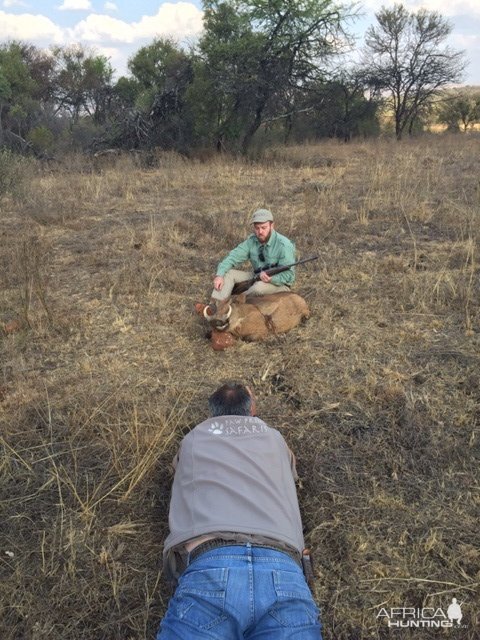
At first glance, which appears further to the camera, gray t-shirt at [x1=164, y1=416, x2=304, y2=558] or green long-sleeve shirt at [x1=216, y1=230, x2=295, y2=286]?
green long-sleeve shirt at [x1=216, y1=230, x2=295, y2=286]

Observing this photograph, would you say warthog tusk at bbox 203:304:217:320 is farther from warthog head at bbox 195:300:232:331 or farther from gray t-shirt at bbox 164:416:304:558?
gray t-shirt at bbox 164:416:304:558

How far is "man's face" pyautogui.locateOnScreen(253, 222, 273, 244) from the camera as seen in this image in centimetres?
459

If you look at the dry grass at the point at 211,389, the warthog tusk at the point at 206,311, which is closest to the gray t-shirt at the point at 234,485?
the dry grass at the point at 211,389

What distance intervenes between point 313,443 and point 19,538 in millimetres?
1642

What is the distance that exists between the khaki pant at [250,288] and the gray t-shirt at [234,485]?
7.54ft

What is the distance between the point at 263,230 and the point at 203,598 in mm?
3315

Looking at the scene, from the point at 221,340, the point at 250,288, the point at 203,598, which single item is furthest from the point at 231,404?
the point at 250,288

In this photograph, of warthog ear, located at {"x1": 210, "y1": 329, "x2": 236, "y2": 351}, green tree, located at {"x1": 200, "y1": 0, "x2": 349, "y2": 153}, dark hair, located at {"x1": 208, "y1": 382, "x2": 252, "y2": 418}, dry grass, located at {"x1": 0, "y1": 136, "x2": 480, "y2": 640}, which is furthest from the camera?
green tree, located at {"x1": 200, "y1": 0, "x2": 349, "y2": 153}

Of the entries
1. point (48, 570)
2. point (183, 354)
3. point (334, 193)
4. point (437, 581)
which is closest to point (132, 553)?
point (48, 570)

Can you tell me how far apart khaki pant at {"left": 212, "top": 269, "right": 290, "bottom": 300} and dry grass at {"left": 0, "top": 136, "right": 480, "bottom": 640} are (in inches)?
14.7

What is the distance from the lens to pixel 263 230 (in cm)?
463

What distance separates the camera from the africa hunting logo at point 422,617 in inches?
85.6

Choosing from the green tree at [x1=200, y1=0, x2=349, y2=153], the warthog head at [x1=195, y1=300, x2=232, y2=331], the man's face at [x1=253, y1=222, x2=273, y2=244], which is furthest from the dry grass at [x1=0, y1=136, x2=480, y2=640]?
the green tree at [x1=200, y1=0, x2=349, y2=153]

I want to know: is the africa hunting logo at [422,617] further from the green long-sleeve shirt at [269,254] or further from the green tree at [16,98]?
the green tree at [16,98]
